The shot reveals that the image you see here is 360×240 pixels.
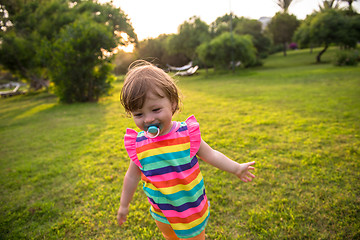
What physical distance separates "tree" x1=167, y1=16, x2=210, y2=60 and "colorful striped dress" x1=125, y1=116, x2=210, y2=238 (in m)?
29.1

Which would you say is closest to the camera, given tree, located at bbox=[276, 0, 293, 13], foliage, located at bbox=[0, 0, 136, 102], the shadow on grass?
the shadow on grass

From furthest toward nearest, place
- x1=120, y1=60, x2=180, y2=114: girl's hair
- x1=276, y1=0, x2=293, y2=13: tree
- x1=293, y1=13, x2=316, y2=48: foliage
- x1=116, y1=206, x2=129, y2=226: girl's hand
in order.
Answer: x1=293, y1=13, x2=316, y2=48: foliage < x1=276, y1=0, x2=293, y2=13: tree < x1=116, y1=206, x2=129, y2=226: girl's hand < x1=120, y1=60, x2=180, y2=114: girl's hair

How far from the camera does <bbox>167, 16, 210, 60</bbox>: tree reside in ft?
93.9

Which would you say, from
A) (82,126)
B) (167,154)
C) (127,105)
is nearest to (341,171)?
(167,154)

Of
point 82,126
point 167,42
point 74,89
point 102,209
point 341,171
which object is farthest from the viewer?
point 167,42

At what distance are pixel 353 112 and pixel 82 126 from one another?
301 inches

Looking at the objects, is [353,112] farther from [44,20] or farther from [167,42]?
[167,42]

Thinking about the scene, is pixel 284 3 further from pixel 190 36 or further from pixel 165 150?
pixel 190 36

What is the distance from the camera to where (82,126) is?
21.1 ft

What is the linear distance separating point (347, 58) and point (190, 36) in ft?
63.1

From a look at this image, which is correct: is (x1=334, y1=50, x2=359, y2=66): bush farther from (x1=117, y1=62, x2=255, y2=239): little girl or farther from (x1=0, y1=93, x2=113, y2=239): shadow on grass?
(x1=117, y1=62, x2=255, y2=239): little girl

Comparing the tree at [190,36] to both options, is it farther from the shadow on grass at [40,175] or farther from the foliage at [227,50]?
the shadow on grass at [40,175]

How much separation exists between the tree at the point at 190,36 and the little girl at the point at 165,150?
2910 cm

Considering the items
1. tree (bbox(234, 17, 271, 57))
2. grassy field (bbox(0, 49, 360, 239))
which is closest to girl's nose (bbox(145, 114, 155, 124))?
grassy field (bbox(0, 49, 360, 239))
